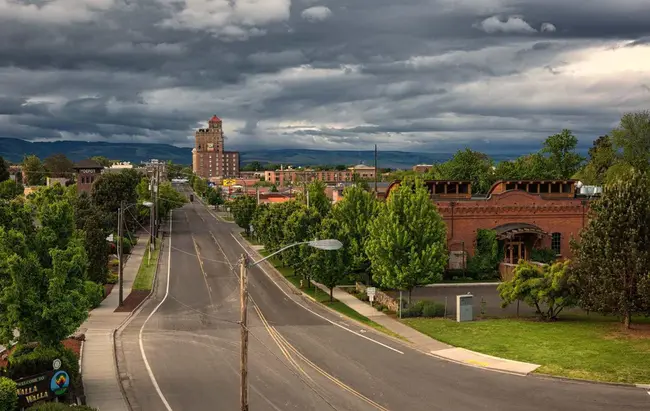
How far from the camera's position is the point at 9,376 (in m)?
24.3

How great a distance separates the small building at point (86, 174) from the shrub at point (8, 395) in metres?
104

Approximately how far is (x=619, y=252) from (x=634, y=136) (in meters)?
71.4

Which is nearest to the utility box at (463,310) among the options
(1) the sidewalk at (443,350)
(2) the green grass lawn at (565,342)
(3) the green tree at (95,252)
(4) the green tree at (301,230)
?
(2) the green grass lawn at (565,342)

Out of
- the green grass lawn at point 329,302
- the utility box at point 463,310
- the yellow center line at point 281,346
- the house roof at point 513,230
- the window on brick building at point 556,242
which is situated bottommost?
the green grass lawn at point 329,302

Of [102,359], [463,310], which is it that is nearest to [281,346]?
[102,359]

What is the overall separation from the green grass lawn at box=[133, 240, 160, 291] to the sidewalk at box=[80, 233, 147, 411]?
1.56 metres

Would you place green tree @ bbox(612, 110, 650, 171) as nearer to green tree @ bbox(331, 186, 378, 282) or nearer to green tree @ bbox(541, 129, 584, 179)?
green tree @ bbox(541, 129, 584, 179)

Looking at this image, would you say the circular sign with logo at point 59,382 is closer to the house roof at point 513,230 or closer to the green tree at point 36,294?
the green tree at point 36,294

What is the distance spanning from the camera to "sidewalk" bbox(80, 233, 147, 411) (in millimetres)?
26609

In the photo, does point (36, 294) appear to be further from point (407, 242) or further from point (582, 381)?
point (407, 242)

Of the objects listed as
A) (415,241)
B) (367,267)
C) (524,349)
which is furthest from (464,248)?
(524,349)

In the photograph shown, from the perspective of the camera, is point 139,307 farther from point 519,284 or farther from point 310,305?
point 519,284

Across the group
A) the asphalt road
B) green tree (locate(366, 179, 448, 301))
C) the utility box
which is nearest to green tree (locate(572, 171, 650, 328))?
the utility box

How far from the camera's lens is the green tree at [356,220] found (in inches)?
1993
